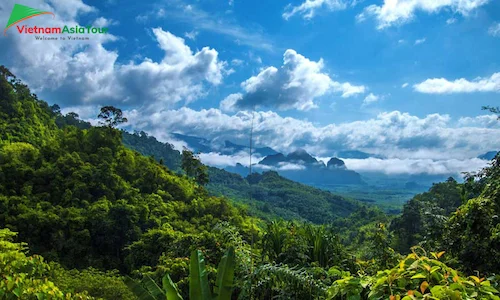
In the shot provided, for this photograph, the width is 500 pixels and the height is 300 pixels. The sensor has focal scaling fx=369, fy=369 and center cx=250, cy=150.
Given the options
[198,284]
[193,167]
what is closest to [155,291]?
[198,284]

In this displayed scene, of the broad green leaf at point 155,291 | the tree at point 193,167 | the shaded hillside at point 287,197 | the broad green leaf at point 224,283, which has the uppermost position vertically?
the tree at point 193,167

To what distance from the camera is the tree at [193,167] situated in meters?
35.6

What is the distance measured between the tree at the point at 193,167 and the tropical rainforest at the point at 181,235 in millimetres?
108

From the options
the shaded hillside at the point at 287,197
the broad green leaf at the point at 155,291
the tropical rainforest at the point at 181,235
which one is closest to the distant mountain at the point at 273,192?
the shaded hillside at the point at 287,197

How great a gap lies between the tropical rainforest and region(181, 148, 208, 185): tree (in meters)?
0.11

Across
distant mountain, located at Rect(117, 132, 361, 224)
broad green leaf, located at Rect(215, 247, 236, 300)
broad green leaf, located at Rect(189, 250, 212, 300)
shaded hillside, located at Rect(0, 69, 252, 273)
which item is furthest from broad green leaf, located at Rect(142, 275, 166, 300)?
distant mountain, located at Rect(117, 132, 361, 224)

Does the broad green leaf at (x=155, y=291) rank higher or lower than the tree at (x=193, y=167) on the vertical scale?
lower

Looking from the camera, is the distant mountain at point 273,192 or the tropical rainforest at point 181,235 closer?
the tropical rainforest at point 181,235

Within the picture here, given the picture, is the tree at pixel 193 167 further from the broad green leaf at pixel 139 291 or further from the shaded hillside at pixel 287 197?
the broad green leaf at pixel 139 291

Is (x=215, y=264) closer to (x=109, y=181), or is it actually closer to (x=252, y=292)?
(x=252, y=292)

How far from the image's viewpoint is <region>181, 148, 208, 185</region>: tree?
3558cm

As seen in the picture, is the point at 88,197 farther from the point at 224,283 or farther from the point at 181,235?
the point at 224,283

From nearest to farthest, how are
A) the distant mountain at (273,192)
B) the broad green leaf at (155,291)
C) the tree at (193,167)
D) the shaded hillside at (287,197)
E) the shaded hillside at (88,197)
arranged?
the broad green leaf at (155,291), the shaded hillside at (88,197), the tree at (193,167), the shaded hillside at (287,197), the distant mountain at (273,192)

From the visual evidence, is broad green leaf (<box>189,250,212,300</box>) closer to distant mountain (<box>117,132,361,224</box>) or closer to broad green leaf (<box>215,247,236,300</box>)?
broad green leaf (<box>215,247,236,300</box>)
